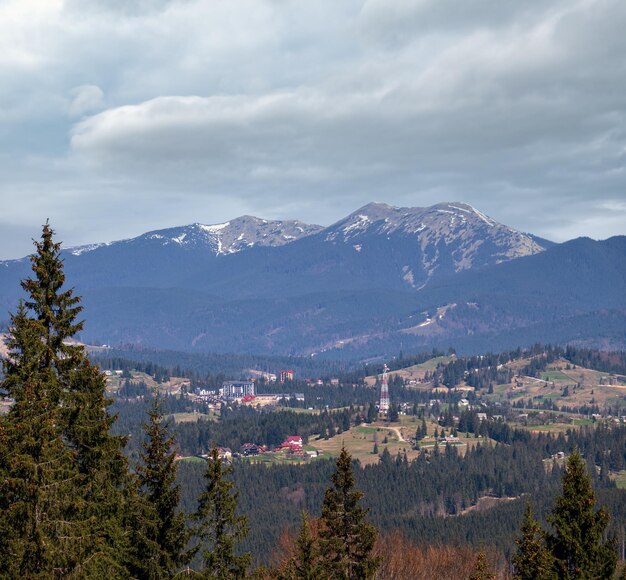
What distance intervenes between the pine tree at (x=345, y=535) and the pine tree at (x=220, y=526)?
25.7 feet

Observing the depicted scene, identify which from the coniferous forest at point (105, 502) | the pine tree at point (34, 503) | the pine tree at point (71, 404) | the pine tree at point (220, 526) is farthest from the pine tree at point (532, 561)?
the pine tree at point (34, 503)

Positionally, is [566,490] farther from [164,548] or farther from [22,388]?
[22,388]

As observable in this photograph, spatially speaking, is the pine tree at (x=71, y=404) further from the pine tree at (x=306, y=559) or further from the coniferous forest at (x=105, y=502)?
the pine tree at (x=306, y=559)

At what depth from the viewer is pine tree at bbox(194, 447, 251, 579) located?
157ft

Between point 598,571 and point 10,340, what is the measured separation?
33.0 meters

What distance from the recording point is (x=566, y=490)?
5231 centimetres

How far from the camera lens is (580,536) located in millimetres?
52500

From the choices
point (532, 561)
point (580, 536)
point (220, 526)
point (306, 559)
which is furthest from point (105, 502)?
point (580, 536)

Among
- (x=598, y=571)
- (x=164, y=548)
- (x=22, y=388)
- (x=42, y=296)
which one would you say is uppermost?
(x=42, y=296)

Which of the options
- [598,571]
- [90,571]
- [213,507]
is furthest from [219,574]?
[598,571]

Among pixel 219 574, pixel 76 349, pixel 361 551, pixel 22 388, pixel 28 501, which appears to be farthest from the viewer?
pixel 361 551

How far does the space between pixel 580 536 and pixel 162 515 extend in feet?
74.0

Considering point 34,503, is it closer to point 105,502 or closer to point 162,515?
point 162,515

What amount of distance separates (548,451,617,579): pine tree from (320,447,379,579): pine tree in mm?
10402
